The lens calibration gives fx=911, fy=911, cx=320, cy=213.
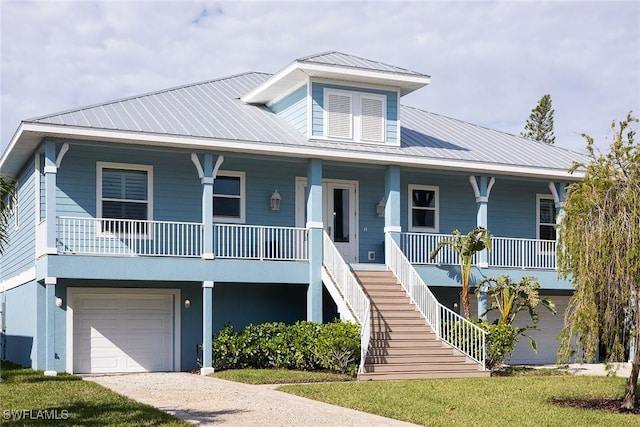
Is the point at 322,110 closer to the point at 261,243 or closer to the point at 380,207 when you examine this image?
the point at 380,207

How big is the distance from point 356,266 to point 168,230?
14.7 feet

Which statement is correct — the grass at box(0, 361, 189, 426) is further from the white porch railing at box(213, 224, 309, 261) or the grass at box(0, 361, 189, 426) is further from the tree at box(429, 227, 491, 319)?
the tree at box(429, 227, 491, 319)

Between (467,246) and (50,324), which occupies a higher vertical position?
(467,246)

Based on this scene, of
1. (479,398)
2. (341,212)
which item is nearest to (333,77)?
(341,212)

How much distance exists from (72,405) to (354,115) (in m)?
11.6

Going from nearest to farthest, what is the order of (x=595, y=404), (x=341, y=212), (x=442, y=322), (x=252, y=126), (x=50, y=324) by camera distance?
(x=595, y=404), (x=50, y=324), (x=442, y=322), (x=252, y=126), (x=341, y=212)

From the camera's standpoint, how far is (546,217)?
26.4 metres

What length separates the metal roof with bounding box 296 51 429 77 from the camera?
21797 millimetres

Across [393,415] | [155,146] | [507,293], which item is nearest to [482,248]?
[507,293]

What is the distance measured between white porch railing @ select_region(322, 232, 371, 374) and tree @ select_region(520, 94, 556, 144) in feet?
87.2

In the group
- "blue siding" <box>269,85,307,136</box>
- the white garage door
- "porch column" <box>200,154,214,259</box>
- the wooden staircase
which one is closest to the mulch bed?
the wooden staircase

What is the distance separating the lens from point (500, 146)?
25750 mm

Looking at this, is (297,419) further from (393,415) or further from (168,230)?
(168,230)

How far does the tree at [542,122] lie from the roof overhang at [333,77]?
23.0 meters
